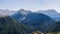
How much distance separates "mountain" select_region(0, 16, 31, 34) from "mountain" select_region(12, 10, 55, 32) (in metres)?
0.16

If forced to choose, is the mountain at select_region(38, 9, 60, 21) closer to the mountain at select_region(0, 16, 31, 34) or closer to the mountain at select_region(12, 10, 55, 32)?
the mountain at select_region(12, 10, 55, 32)

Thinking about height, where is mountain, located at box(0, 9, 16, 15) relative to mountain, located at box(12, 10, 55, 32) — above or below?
above

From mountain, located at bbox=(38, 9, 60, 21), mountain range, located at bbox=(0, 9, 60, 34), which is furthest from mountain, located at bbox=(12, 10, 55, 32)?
mountain, located at bbox=(38, 9, 60, 21)

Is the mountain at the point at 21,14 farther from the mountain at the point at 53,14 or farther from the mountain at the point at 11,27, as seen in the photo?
the mountain at the point at 53,14

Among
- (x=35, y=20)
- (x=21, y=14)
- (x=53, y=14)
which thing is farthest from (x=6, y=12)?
(x=53, y=14)

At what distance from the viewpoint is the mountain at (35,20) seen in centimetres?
368

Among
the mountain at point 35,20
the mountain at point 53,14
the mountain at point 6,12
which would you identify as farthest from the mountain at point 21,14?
the mountain at point 53,14

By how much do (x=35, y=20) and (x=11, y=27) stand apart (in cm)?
91

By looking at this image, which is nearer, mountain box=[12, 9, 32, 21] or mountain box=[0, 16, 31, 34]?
mountain box=[0, 16, 31, 34]

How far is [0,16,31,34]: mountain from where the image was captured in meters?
3.62

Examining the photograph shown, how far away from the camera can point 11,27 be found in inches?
145

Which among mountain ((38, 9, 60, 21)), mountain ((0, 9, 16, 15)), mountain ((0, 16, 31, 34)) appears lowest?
mountain ((0, 16, 31, 34))

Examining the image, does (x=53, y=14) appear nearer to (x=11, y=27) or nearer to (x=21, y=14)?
(x=21, y=14)

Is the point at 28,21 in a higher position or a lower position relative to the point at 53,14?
lower
